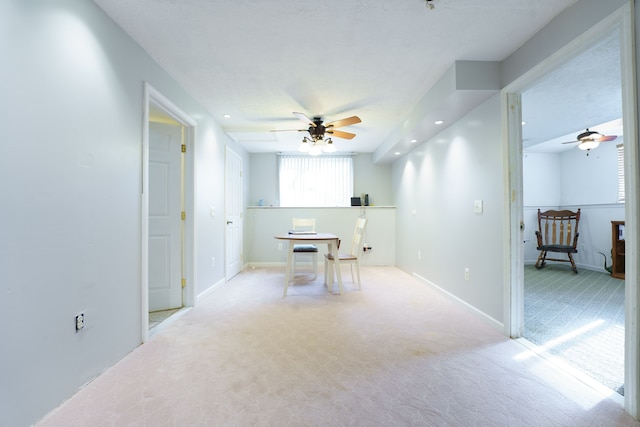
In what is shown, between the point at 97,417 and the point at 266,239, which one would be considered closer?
the point at 97,417

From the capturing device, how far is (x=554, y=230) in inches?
207

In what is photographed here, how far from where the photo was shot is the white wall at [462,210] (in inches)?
98.0

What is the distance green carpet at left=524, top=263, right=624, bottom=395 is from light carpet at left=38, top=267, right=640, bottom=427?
Answer: 0.85 feet

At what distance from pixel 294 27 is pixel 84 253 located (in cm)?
196

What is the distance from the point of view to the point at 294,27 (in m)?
1.97

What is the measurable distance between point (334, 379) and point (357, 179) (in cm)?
464

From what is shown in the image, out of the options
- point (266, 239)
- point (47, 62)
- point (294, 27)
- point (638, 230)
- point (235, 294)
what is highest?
point (294, 27)

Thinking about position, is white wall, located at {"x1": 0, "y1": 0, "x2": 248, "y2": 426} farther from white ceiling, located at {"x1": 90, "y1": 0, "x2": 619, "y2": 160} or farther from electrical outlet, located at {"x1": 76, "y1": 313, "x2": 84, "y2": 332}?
white ceiling, located at {"x1": 90, "y1": 0, "x2": 619, "y2": 160}

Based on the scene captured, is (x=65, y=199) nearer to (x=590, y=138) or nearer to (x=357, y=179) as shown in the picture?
(x=357, y=179)

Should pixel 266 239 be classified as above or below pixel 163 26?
below

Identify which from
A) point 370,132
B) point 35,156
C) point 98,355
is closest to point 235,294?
point 98,355

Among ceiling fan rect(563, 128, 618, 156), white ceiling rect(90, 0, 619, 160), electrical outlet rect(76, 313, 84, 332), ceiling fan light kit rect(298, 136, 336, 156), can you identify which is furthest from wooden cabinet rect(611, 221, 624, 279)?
electrical outlet rect(76, 313, 84, 332)

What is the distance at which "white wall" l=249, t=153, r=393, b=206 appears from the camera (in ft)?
19.3

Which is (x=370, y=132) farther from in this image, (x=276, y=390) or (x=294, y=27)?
(x=276, y=390)
